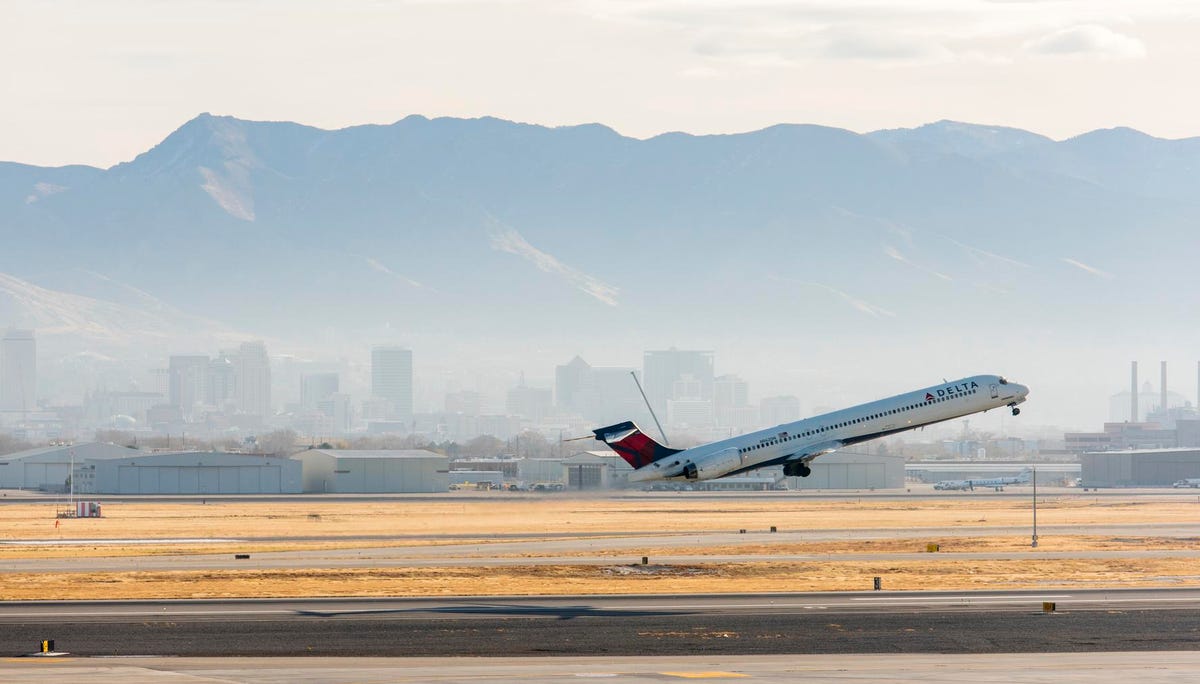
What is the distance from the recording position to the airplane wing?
3728 inches

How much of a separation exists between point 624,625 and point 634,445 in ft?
103

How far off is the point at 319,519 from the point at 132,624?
9072 cm

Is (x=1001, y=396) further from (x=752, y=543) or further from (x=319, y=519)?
(x=319, y=519)

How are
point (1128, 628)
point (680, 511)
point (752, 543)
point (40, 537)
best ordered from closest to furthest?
point (1128, 628)
point (752, 543)
point (40, 537)
point (680, 511)

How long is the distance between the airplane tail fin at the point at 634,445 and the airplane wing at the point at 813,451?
21.0 ft

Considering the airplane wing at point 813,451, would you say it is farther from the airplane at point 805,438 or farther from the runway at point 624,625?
the runway at point 624,625

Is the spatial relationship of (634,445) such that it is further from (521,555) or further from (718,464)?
(521,555)

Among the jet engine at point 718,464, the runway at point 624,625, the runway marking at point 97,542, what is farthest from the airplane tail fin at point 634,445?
the runway marking at point 97,542

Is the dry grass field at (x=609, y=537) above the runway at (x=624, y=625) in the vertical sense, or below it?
below

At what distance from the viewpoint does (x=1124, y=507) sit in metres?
172

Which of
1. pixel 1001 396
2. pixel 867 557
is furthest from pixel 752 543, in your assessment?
pixel 1001 396

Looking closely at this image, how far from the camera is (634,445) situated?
3703 inches

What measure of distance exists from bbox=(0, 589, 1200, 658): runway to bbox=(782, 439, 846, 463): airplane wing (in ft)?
63.3

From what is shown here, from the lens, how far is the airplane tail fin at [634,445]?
92.2 metres
